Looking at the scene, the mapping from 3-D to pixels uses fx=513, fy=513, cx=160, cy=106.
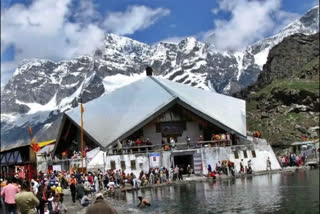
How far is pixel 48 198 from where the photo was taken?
62.7 ft

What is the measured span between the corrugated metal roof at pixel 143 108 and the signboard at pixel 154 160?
4865mm

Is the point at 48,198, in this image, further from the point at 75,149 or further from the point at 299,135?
the point at 299,135

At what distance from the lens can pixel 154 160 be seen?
41.2 metres

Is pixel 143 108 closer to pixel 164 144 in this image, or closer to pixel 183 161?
pixel 183 161

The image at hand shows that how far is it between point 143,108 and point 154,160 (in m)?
9.56

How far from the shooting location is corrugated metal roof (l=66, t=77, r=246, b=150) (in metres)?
47.3

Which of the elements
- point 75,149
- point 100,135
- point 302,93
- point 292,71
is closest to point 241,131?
point 100,135

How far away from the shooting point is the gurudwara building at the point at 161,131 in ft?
136

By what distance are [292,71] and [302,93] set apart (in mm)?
54396

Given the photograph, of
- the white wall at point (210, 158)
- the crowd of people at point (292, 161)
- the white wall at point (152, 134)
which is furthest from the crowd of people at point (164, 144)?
the crowd of people at point (292, 161)

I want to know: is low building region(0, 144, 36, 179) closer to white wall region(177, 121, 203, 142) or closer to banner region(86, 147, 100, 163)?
banner region(86, 147, 100, 163)

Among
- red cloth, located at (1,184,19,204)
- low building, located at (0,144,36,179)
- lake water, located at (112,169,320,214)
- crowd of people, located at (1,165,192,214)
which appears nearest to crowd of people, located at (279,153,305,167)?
crowd of people, located at (1,165,192,214)

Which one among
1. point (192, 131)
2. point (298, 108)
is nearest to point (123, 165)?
point (192, 131)

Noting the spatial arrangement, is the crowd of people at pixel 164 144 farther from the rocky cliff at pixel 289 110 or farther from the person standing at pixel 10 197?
the rocky cliff at pixel 289 110
